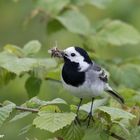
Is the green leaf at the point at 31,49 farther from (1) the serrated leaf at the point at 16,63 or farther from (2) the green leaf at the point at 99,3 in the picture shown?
(2) the green leaf at the point at 99,3

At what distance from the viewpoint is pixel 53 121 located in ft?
10.3

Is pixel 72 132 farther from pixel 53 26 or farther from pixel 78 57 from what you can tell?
pixel 53 26

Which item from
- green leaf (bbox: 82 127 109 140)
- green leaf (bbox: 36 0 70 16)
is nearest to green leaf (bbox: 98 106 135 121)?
green leaf (bbox: 82 127 109 140)

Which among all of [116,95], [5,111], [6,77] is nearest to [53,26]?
[6,77]

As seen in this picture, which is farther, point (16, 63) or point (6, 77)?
point (6, 77)

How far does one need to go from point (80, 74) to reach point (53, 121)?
54cm

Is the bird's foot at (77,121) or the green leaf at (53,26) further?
the green leaf at (53,26)

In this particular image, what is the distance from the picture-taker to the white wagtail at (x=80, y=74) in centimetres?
356

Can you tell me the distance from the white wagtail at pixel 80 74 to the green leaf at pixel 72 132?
0.30 m

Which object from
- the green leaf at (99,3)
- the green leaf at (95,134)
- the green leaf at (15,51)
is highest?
the green leaf at (99,3)

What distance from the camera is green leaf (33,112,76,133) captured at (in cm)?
311

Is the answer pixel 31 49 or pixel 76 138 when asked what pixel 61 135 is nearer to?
pixel 76 138

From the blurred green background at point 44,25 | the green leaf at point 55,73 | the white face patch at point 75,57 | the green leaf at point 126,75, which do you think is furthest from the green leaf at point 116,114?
the blurred green background at point 44,25

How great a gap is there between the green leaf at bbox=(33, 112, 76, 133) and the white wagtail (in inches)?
14.2
